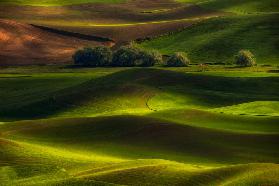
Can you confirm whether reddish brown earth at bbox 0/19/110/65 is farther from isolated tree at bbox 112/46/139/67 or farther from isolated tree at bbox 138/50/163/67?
isolated tree at bbox 138/50/163/67

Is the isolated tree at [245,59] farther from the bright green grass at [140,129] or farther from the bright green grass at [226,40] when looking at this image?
the bright green grass at [140,129]

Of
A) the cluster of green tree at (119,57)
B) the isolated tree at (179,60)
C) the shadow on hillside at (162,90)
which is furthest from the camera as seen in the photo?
the cluster of green tree at (119,57)

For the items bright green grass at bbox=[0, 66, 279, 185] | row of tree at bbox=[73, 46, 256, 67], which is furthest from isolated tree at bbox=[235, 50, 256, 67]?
bright green grass at bbox=[0, 66, 279, 185]

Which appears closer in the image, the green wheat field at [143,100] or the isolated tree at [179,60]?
the green wheat field at [143,100]

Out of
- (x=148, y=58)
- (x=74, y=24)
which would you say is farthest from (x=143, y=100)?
(x=74, y=24)

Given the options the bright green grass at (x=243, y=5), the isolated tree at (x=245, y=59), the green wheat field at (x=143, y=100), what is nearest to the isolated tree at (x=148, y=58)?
the green wheat field at (x=143, y=100)

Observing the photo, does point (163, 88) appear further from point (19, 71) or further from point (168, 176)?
point (168, 176)

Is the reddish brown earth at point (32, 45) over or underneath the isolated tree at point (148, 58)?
over
